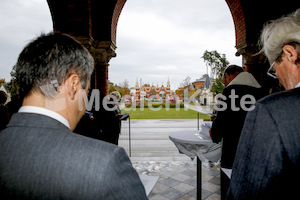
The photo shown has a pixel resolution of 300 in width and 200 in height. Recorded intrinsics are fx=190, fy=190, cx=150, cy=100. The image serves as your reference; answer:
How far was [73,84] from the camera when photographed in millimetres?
855

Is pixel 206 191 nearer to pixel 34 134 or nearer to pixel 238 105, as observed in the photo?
pixel 238 105

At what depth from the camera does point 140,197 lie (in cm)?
67

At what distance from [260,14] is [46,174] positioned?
5.38 meters

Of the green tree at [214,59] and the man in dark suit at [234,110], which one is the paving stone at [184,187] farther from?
the green tree at [214,59]

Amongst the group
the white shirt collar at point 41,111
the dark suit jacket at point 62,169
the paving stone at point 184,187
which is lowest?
the paving stone at point 184,187

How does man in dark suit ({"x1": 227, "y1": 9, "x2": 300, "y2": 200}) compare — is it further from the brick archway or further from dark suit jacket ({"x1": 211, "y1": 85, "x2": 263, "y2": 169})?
the brick archway

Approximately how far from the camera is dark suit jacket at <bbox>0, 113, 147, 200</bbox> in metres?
0.61

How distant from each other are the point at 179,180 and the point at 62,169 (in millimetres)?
3624

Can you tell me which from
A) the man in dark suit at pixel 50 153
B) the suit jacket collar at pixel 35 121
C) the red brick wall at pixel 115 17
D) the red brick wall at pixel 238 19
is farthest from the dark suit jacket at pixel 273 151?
the red brick wall at pixel 115 17

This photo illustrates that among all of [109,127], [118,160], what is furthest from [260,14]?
[118,160]

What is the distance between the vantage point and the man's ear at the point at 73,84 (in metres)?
0.84

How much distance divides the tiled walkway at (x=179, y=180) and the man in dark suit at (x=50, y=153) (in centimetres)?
295

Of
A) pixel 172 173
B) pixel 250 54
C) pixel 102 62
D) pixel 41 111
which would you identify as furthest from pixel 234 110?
pixel 102 62

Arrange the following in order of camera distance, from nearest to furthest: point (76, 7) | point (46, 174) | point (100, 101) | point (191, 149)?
point (46, 174), point (191, 149), point (76, 7), point (100, 101)
